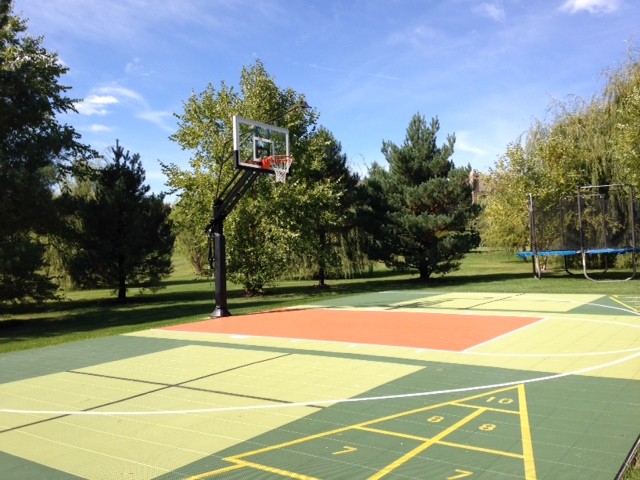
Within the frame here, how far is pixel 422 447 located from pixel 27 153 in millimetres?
19654

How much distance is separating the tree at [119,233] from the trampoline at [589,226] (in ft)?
56.3

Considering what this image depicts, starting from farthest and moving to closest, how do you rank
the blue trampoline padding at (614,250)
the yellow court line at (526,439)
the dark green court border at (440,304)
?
the blue trampoline padding at (614,250) → the dark green court border at (440,304) → the yellow court line at (526,439)

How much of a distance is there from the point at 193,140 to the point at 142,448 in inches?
792

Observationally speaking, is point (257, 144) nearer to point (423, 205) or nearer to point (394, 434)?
point (394, 434)

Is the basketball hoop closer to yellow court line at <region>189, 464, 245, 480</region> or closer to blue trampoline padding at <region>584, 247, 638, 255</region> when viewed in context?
yellow court line at <region>189, 464, 245, 480</region>

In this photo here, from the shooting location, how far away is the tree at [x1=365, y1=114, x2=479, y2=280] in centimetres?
2552

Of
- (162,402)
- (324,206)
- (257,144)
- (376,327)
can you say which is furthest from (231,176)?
(162,402)

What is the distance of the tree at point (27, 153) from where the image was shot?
1842 cm

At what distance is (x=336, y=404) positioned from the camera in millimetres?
6184

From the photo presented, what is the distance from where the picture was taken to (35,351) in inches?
442

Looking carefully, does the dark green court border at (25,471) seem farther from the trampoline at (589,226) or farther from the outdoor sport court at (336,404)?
the trampoline at (589,226)

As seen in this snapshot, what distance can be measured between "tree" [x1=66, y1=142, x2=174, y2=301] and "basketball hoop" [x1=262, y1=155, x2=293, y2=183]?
13.7 m

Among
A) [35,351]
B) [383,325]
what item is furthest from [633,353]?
[35,351]

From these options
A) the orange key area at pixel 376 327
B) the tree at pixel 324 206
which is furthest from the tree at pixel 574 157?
the orange key area at pixel 376 327
